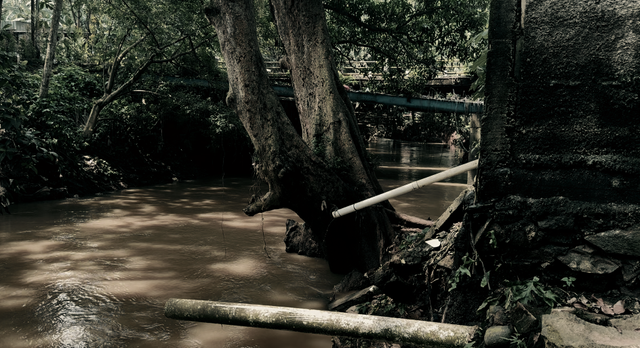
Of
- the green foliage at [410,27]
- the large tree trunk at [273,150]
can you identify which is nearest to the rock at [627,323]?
→ the large tree trunk at [273,150]

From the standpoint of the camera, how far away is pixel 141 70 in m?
14.0

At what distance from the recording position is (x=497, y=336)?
7.39 ft

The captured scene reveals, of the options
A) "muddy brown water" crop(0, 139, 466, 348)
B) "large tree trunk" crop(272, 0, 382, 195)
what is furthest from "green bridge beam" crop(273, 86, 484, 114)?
"large tree trunk" crop(272, 0, 382, 195)

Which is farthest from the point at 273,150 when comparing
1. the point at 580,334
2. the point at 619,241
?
the point at 580,334

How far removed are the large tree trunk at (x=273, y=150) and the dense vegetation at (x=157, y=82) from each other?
663cm

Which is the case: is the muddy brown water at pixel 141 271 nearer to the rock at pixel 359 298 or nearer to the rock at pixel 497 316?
the rock at pixel 359 298

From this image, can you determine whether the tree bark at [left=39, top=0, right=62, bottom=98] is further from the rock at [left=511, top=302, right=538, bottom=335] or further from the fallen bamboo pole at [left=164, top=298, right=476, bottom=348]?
the rock at [left=511, top=302, right=538, bottom=335]

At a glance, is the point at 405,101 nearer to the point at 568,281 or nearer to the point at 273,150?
Answer: the point at 273,150

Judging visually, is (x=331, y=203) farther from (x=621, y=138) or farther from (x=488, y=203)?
(x=621, y=138)

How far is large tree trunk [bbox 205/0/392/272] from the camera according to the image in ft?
17.9

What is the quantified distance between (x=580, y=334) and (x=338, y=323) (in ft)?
3.66

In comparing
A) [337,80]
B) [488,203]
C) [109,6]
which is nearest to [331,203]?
[337,80]

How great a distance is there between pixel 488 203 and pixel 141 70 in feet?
43.6

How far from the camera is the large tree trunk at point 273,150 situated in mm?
5453
